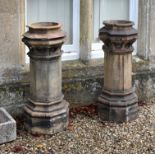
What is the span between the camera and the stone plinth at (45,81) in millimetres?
4750

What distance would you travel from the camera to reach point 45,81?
485 centimetres

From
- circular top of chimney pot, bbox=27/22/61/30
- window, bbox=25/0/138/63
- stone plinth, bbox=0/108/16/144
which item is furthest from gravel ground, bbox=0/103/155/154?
circular top of chimney pot, bbox=27/22/61/30

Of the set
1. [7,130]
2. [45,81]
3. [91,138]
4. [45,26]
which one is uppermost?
[45,26]

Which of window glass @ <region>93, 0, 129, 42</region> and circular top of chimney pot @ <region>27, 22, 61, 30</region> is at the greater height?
window glass @ <region>93, 0, 129, 42</region>

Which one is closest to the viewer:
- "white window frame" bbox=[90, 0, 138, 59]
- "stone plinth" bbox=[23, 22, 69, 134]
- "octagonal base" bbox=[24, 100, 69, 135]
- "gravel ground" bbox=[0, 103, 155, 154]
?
"gravel ground" bbox=[0, 103, 155, 154]

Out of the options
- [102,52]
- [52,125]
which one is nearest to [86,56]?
[102,52]

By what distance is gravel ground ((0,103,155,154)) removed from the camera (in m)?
4.65

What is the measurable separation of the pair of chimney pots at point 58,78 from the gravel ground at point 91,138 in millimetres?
108

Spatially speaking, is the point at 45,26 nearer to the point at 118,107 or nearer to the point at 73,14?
the point at 73,14

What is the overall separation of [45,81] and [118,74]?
823 millimetres

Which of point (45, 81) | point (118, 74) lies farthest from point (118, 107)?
point (45, 81)

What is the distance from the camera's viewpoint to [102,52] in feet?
18.9

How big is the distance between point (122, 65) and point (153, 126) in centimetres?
70

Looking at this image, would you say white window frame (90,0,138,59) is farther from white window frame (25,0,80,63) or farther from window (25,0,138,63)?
white window frame (25,0,80,63)
